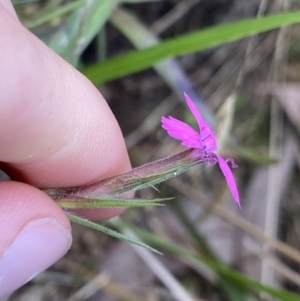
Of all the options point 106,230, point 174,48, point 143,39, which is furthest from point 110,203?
point 143,39

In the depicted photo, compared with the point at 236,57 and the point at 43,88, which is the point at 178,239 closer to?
the point at 236,57

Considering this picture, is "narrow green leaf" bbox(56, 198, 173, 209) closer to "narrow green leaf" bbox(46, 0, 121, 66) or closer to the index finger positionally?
the index finger

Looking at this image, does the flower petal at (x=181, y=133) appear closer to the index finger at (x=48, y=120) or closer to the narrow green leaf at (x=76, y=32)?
the index finger at (x=48, y=120)

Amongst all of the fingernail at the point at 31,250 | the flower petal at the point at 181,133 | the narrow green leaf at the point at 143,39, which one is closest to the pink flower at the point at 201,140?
the flower petal at the point at 181,133

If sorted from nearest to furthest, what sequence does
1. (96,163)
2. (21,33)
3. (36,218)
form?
1. (21,33)
2. (36,218)
3. (96,163)

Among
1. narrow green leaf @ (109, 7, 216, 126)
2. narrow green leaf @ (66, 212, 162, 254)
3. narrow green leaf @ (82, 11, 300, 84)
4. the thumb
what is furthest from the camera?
narrow green leaf @ (109, 7, 216, 126)

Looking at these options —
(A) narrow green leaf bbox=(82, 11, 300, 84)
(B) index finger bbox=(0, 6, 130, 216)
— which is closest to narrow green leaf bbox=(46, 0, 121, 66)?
(A) narrow green leaf bbox=(82, 11, 300, 84)

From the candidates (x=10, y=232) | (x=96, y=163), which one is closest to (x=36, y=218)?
(x=10, y=232)
